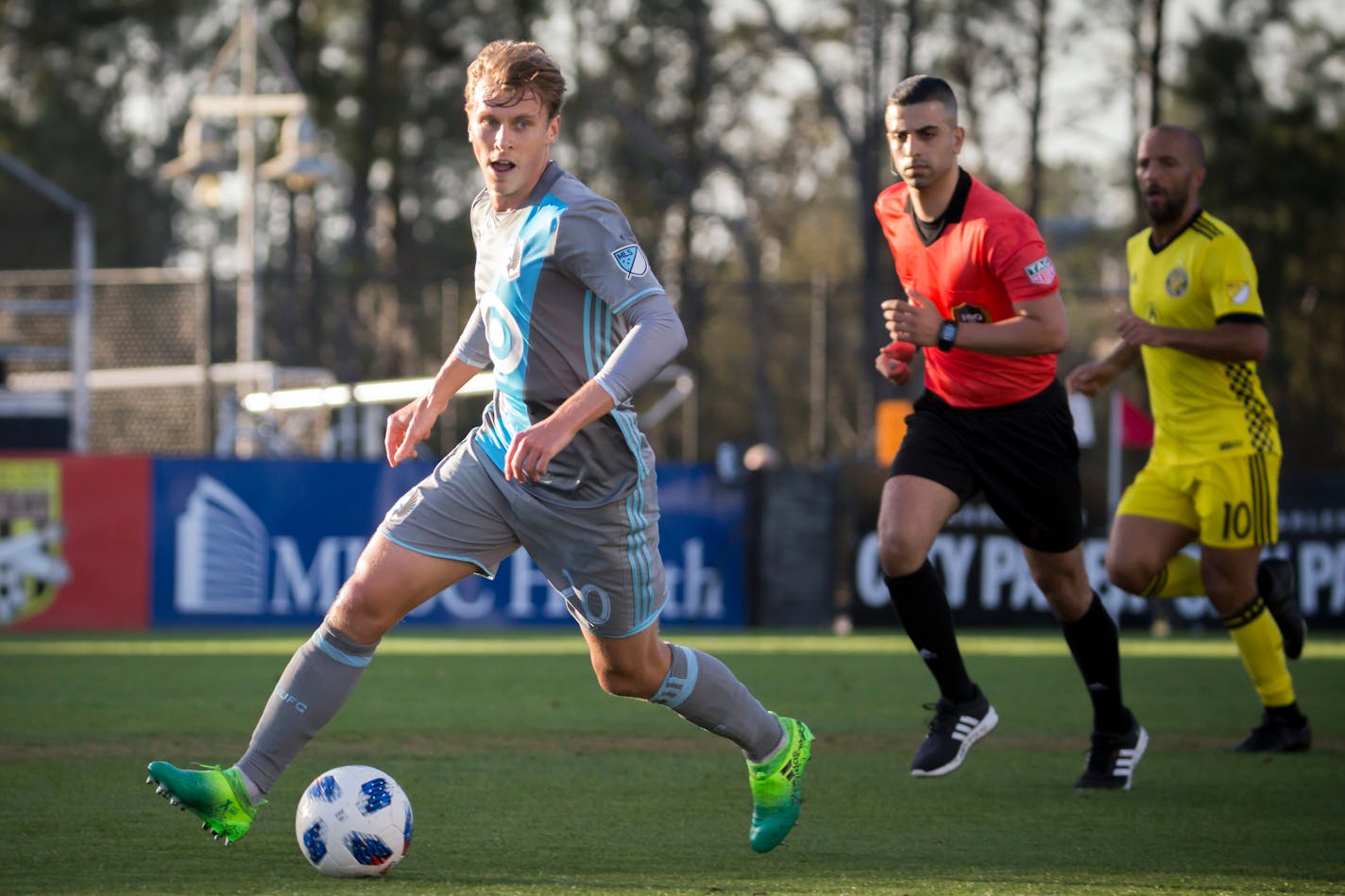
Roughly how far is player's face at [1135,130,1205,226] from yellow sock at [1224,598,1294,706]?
5.45 ft

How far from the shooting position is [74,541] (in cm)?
1405

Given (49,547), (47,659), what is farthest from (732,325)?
(47,659)

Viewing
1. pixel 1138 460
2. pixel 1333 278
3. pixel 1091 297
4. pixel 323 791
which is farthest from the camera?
pixel 1333 278

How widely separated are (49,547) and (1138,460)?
359 inches

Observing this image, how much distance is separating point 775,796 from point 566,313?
1.52m

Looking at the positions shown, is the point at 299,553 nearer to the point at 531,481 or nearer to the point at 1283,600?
the point at 1283,600

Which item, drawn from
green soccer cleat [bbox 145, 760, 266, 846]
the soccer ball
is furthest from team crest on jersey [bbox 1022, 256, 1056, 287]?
green soccer cleat [bbox 145, 760, 266, 846]

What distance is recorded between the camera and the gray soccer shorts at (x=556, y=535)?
498 centimetres

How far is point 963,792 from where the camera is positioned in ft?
21.4

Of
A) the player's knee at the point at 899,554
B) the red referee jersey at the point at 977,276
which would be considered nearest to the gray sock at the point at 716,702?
the player's knee at the point at 899,554

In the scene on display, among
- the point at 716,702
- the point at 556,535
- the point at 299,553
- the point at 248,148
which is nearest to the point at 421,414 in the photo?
the point at 556,535

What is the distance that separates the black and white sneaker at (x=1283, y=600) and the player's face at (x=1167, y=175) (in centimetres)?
158

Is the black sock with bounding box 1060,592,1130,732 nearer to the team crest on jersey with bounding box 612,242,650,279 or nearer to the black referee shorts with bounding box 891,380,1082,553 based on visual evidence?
the black referee shorts with bounding box 891,380,1082,553

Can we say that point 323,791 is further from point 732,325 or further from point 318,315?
point 732,325
